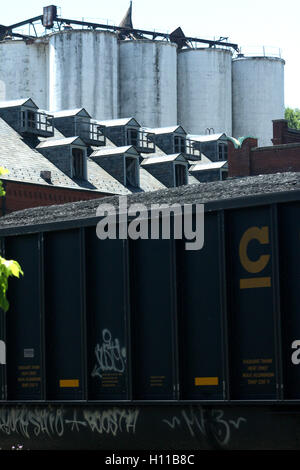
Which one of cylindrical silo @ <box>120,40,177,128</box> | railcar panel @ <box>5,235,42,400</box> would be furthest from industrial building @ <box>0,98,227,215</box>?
railcar panel @ <box>5,235,42,400</box>

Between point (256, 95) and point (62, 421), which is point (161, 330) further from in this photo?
point (256, 95)

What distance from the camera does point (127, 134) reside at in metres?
59.4

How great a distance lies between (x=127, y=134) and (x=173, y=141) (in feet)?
13.8

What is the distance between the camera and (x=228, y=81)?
8662cm

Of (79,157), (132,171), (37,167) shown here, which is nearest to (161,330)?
(37,167)

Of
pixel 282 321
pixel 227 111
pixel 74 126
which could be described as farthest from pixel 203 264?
pixel 227 111

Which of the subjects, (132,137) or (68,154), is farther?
(132,137)

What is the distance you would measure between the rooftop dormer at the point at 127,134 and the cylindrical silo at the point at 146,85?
18745 millimetres

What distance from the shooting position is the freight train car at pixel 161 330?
11.5 metres

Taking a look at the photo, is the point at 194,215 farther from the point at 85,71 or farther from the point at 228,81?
the point at 228,81

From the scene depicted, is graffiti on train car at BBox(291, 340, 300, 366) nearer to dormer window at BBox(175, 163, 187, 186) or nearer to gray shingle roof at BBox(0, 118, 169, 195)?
gray shingle roof at BBox(0, 118, 169, 195)

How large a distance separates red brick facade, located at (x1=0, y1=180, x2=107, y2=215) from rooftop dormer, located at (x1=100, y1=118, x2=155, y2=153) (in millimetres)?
9641

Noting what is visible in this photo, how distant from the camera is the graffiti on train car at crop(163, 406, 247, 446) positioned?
11828 millimetres

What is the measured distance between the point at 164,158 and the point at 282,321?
47.6m
